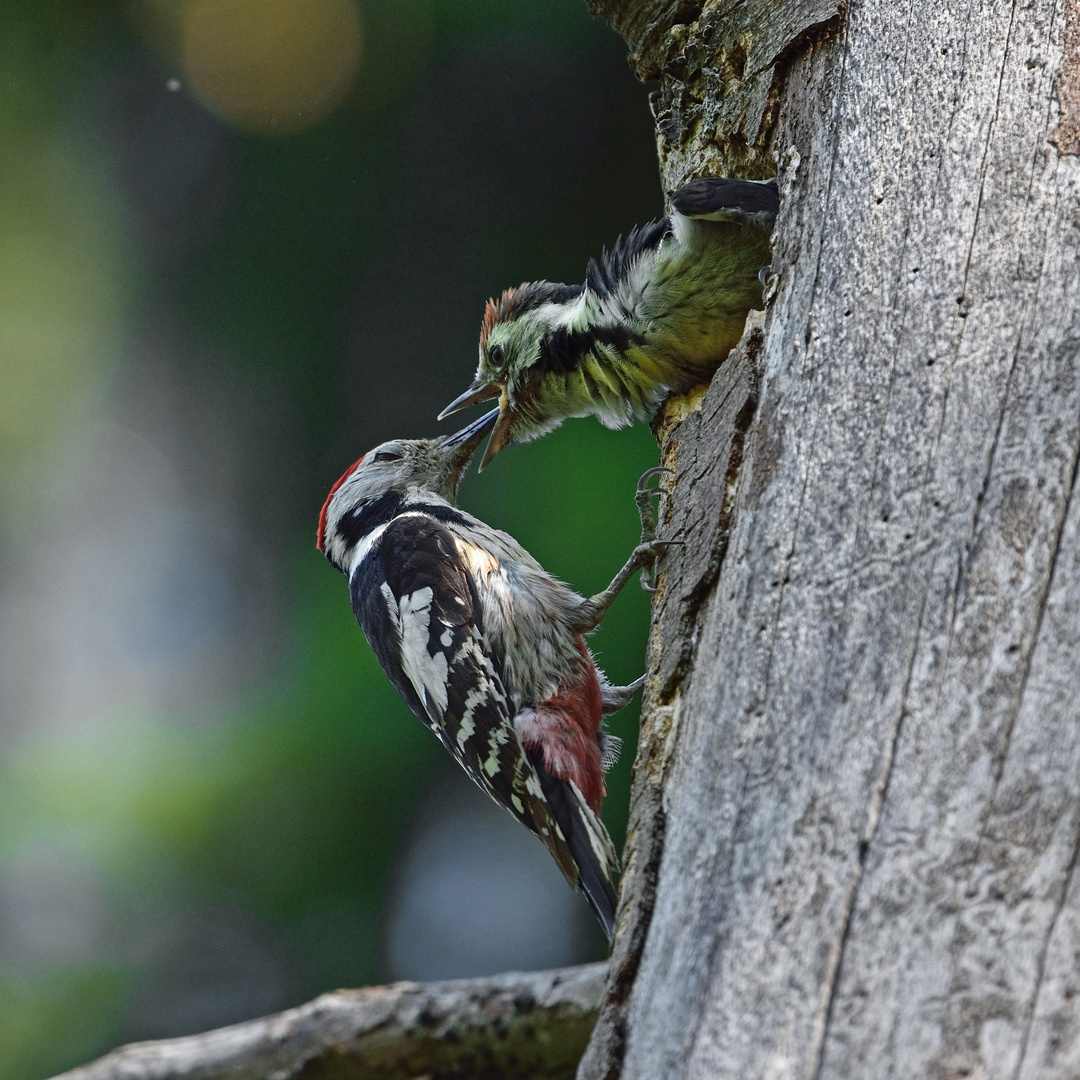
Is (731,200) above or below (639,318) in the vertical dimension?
above

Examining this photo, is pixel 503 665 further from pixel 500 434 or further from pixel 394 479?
pixel 394 479

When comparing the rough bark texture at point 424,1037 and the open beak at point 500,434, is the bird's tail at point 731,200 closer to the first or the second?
the open beak at point 500,434

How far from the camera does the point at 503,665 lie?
2943 millimetres

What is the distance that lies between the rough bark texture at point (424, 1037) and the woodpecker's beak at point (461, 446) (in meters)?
1.55

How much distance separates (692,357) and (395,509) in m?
1.18

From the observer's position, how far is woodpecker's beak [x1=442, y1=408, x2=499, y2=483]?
11.5 feet

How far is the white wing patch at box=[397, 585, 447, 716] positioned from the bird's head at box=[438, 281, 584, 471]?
494mm

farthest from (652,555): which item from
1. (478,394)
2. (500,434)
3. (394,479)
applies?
(394,479)

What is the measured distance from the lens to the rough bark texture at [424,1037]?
8.60 ft

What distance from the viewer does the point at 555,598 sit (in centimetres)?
300

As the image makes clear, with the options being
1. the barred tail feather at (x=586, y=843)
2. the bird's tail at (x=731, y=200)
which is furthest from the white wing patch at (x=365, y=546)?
the bird's tail at (x=731, y=200)

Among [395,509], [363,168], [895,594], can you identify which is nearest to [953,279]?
[895,594]

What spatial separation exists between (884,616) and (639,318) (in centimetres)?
139

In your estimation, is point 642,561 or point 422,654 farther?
point 422,654
